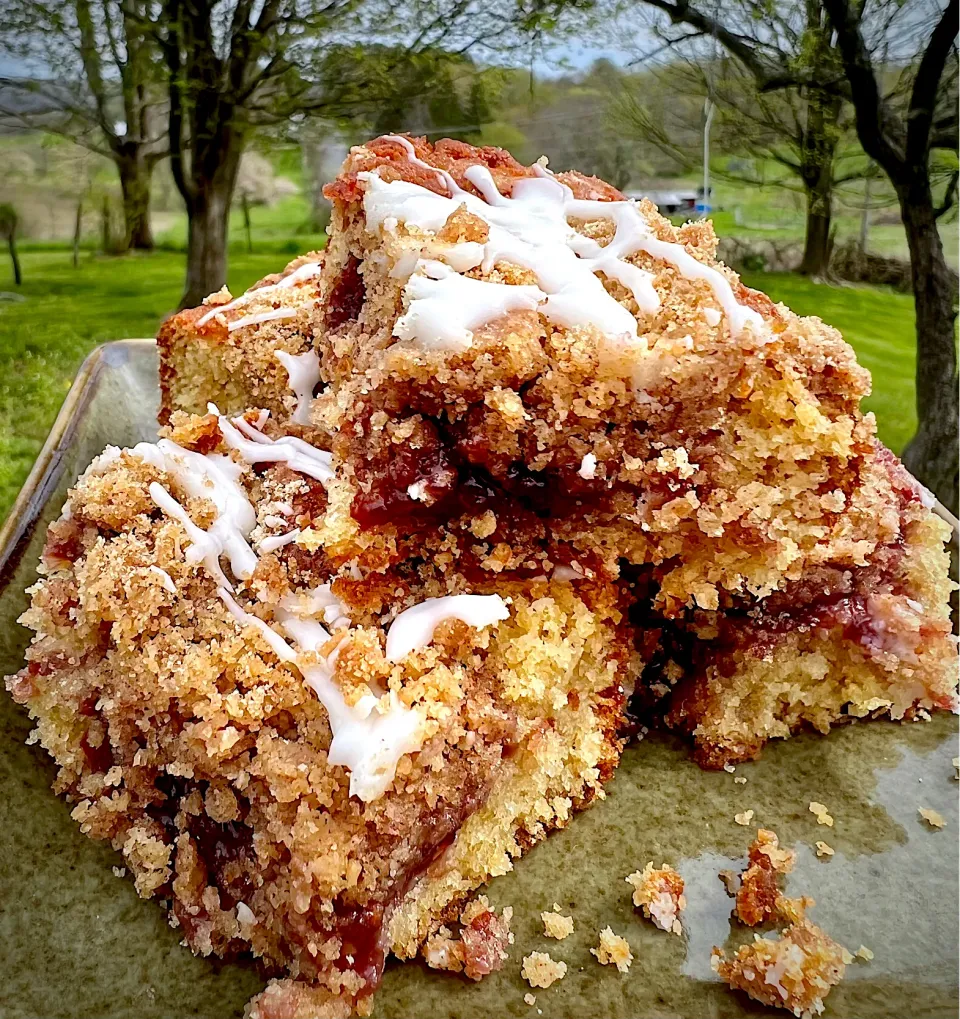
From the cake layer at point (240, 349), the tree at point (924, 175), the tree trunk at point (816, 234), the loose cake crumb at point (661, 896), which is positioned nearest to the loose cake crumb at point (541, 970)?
the loose cake crumb at point (661, 896)

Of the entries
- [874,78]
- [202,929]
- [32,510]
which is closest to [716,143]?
[874,78]

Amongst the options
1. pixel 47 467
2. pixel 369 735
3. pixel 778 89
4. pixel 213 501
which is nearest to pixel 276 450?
pixel 213 501

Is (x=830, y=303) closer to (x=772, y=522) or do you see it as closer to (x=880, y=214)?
(x=880, y=214)

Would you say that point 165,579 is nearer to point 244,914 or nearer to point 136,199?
point 244,914

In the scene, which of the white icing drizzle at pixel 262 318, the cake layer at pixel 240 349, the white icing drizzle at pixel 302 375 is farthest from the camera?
the white icing drizzle at pixel 262 318

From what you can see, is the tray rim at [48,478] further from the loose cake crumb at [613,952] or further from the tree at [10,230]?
the loose cake crumb at [613,952]

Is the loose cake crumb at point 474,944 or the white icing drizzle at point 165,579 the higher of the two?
the white icing drizzle at point 165,579
